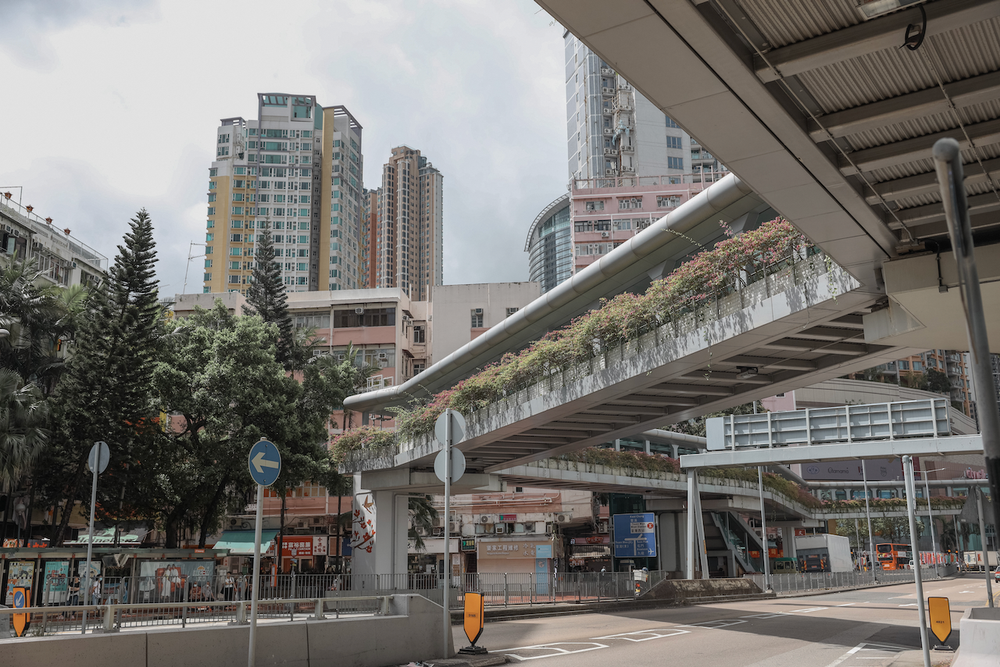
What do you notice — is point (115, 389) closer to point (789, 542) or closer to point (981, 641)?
point (981, 641)

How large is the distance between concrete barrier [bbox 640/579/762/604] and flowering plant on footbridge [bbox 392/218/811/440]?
12.6 meters

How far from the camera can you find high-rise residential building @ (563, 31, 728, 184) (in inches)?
→ 3971

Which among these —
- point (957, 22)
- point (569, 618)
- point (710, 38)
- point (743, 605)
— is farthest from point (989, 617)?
point (743, 605)

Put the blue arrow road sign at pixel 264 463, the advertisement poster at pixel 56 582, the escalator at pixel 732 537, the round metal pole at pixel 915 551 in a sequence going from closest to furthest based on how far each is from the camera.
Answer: the round metal pole at pixel 915 551, the blue arrow road sign at pixel 264 463, the advertisement poster at pixel 56 582, the escalator at pixel 732 537

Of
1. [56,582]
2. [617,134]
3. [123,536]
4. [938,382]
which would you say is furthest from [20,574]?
[938,382]

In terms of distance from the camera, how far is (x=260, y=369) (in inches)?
1368

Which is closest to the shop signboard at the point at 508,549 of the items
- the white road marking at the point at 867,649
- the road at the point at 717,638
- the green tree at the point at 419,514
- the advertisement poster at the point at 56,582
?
the green tree at the point at 419,514

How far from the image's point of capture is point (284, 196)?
127688mm

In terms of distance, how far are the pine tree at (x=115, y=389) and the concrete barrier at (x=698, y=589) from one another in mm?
21685

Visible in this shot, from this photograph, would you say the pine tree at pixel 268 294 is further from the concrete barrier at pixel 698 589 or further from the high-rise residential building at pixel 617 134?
the high-rise residential building at pixel 617 134

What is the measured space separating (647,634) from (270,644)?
34.2 ft

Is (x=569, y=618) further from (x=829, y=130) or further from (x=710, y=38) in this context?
(x=710, y=38)

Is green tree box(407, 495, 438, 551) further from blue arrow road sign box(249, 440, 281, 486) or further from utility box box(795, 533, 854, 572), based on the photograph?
blue arrow road sign box(249, 440, 281, 486)

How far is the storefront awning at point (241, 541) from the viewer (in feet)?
144
